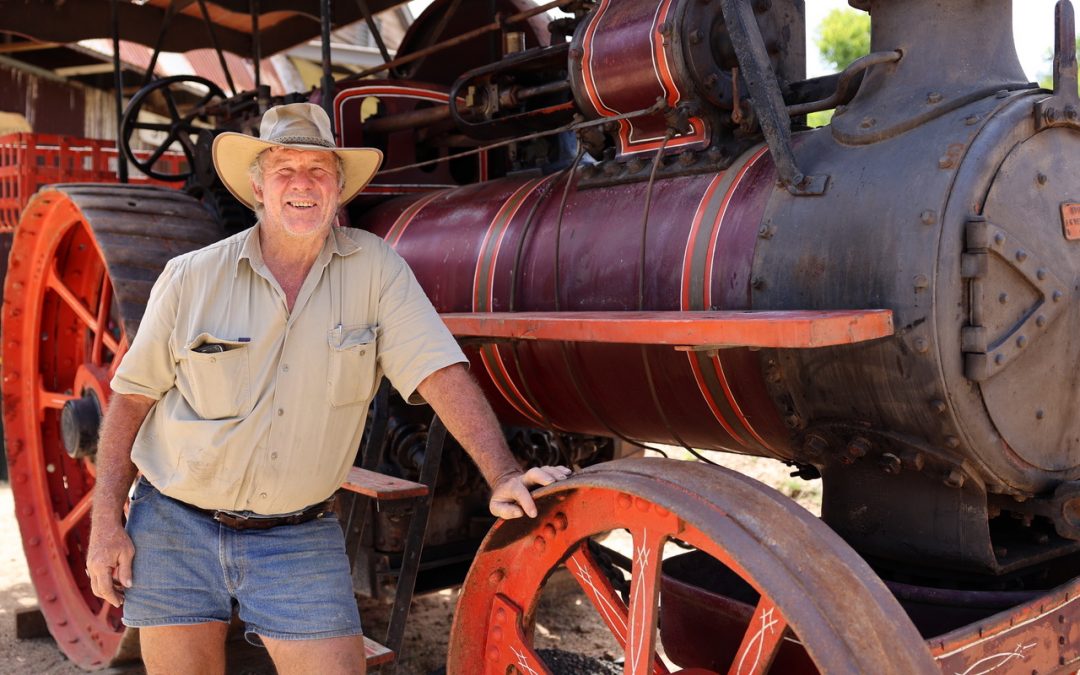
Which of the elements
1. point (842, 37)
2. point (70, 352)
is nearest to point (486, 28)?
point (70, 352)

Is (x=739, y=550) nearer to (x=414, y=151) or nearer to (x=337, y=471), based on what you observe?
(x=337, y=471)

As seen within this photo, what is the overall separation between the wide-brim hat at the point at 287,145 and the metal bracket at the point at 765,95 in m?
0.81

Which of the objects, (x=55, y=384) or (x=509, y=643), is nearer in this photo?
(x=509, y=643)

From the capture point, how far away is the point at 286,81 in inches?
408

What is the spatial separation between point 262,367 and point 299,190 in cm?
37

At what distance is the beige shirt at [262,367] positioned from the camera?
205 centimetres

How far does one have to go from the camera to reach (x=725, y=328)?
66.1 inches

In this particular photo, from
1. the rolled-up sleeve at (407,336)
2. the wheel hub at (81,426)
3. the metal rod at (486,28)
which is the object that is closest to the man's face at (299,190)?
the rolled-up sleeve at (407,336)

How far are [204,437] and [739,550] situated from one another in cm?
108

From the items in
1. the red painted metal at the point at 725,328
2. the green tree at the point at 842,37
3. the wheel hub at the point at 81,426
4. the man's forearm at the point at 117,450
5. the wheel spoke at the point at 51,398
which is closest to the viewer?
the red painted metal at the point at 725,328

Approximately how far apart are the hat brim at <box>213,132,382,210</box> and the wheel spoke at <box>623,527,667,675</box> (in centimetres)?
103

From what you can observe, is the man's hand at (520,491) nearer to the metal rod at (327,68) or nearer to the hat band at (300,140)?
the hat band at (300,140)

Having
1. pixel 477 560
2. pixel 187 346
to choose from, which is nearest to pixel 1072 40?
pixel 477 560

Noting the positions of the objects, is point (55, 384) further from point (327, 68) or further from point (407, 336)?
point (407, 336)
